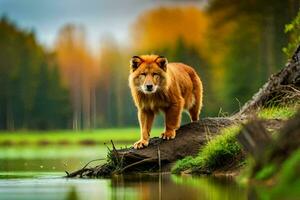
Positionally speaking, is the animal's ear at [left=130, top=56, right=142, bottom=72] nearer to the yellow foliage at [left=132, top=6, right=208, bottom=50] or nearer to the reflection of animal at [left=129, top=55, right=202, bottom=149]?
the reflection of animal at [left=129, top=55, right=202, bottom=149]

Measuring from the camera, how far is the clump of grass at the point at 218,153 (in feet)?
52.4

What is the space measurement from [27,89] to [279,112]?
7383 cm

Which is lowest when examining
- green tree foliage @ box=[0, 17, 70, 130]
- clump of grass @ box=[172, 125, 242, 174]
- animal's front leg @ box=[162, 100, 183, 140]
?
clump of grass @ box=[172, 125, 242, 174]

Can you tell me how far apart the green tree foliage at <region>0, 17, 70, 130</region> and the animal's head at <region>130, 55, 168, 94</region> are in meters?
72.3

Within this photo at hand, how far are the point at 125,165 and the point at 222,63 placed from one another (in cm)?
6368

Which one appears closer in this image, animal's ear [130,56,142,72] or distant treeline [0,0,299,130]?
animal's ear [130,56,142,72]

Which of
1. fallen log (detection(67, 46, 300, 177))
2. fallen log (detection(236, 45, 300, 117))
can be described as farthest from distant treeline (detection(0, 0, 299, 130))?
fallen log (detection(67, 46, 300, 177))

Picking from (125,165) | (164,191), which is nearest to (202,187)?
(164,191)

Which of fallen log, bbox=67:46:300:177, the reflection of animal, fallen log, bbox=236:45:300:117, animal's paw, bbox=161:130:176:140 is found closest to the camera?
the reflection of animal

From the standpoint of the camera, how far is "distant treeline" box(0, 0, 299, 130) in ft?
236

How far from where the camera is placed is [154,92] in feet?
56.7

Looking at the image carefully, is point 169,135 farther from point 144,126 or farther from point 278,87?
point 278,87

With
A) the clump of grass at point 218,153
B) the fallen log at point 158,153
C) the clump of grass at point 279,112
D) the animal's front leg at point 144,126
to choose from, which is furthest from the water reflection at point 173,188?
the clump of grass at point 279,112

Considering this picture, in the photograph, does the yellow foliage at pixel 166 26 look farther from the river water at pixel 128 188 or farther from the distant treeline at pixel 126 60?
the river water at pixel 128 188
